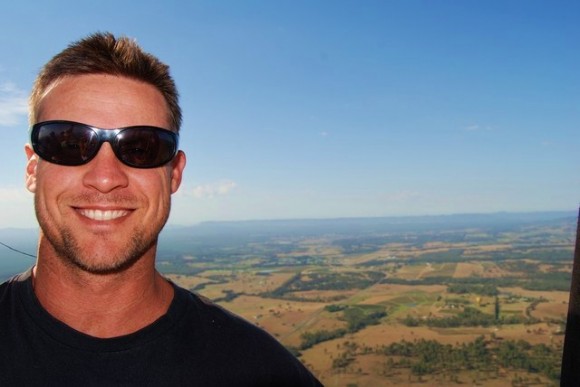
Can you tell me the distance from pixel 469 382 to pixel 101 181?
98.3 feet

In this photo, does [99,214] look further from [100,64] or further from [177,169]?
[100,64]

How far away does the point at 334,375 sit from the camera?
27.4m

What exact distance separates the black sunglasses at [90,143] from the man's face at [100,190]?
1.0 inches

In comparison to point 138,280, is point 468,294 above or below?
below

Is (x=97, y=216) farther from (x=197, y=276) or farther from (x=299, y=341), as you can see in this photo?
(x=197, y=276)

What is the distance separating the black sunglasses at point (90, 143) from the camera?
181 cm

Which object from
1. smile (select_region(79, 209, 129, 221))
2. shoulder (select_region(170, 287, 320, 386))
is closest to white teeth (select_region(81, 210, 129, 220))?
smile (select_region(79, 209, 129, 221))

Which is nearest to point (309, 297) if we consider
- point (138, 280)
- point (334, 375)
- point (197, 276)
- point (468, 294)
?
point (197, 276)

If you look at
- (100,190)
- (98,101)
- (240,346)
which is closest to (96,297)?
(100,190)

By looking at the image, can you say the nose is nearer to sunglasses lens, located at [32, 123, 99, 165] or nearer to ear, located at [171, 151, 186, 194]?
sunglasses lens, located at [32, 123, 99, 165]

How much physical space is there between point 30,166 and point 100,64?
1.78 ft

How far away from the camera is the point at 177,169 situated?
219cm

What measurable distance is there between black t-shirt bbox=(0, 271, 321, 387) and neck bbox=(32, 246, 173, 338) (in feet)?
0.19

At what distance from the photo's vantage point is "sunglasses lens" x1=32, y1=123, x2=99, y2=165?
1.80 meters
